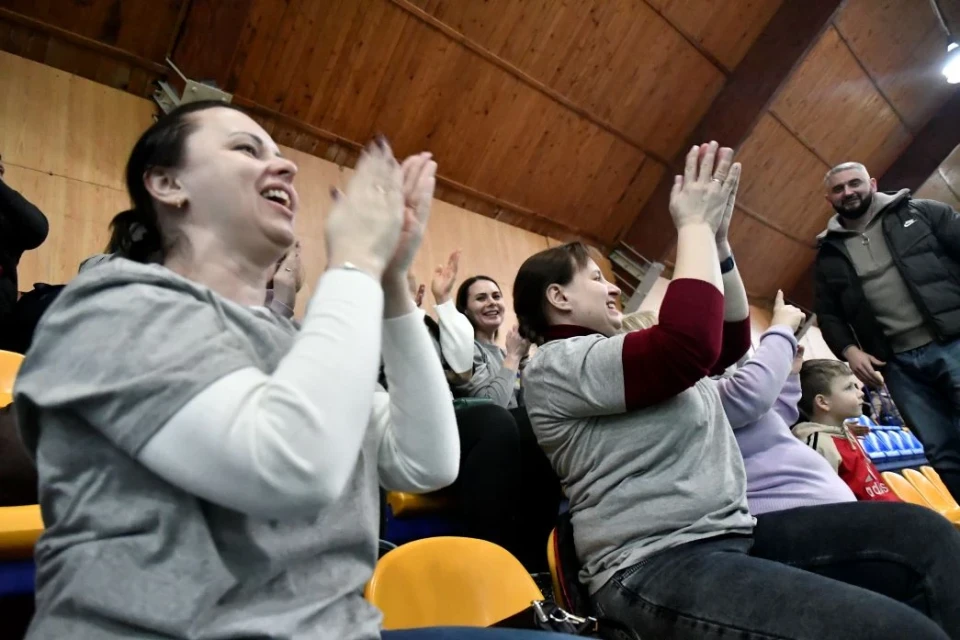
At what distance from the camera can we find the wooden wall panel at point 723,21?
4.61m

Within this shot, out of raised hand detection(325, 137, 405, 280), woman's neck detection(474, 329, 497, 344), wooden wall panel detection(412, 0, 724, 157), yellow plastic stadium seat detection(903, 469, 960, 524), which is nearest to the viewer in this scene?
raised hand detection(325, 137, 405, 280)

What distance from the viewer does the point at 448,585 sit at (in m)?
0.98

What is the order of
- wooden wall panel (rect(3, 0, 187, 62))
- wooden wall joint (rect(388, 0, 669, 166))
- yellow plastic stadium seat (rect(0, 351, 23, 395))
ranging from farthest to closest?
wooden wall joint (rect(388, 0, 669, 166)), wooden wall panel (rect(3, 0, 187, 62)), yellow plastic stadium seat (rect(0, 351, 23, 395))

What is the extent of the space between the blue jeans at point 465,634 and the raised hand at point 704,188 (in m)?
0.73

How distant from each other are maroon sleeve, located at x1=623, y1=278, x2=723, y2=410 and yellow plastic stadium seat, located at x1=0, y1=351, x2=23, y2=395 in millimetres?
1196

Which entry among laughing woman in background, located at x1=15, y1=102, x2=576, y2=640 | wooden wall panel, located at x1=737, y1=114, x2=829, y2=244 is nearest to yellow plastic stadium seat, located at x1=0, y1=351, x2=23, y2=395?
laughing woman in background, located at x1=15, y1=102, x2=576, y2=640

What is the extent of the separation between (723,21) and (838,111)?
5.38 feet

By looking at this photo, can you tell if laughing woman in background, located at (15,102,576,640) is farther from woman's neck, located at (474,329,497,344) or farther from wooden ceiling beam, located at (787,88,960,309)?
wooden ceiling beam, located at (787,88,960,309)

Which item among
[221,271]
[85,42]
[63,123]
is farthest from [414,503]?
[85,42]

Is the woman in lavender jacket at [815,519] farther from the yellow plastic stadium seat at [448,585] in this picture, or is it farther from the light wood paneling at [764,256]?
the light wood paneling at [764,256]

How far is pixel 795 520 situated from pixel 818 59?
517 centimetres

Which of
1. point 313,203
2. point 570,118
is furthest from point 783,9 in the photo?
point 313,203

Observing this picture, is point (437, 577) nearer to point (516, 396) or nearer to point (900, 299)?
point (516, 396)

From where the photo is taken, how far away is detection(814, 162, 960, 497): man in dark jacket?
2.24 metres
